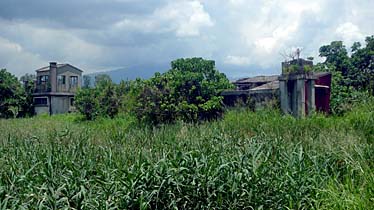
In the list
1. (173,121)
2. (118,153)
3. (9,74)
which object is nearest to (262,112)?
(173,121)

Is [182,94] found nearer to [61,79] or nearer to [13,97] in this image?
[13,97]

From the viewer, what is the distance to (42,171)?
410cm

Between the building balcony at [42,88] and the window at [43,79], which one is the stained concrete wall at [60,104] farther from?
the window at [43,79]

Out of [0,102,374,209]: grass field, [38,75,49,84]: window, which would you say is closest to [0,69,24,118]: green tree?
[38,75,49,84]: window

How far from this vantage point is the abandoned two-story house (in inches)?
1150

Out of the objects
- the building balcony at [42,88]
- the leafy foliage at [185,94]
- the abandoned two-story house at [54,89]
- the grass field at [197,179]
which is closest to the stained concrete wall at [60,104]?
the abandoned two-story house at [54,89]

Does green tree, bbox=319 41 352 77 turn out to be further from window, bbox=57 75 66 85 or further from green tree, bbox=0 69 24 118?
window, bbox=57 75 66 85

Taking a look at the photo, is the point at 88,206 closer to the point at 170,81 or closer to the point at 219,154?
the point at 219,154

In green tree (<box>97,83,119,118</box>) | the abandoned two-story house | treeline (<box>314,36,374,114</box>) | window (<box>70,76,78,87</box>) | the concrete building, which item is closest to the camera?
the concrete building

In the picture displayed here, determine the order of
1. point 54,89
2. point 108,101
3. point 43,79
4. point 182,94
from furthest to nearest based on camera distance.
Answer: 1. point 43,79
2. point 54,89
3. point 108,101
4. point 182,94

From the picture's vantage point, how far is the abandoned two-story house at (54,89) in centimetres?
2922

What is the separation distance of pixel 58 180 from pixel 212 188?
1.46 m

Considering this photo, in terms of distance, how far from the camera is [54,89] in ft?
99.1

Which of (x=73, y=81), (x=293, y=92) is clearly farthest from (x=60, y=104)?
(x=293, y=92)
